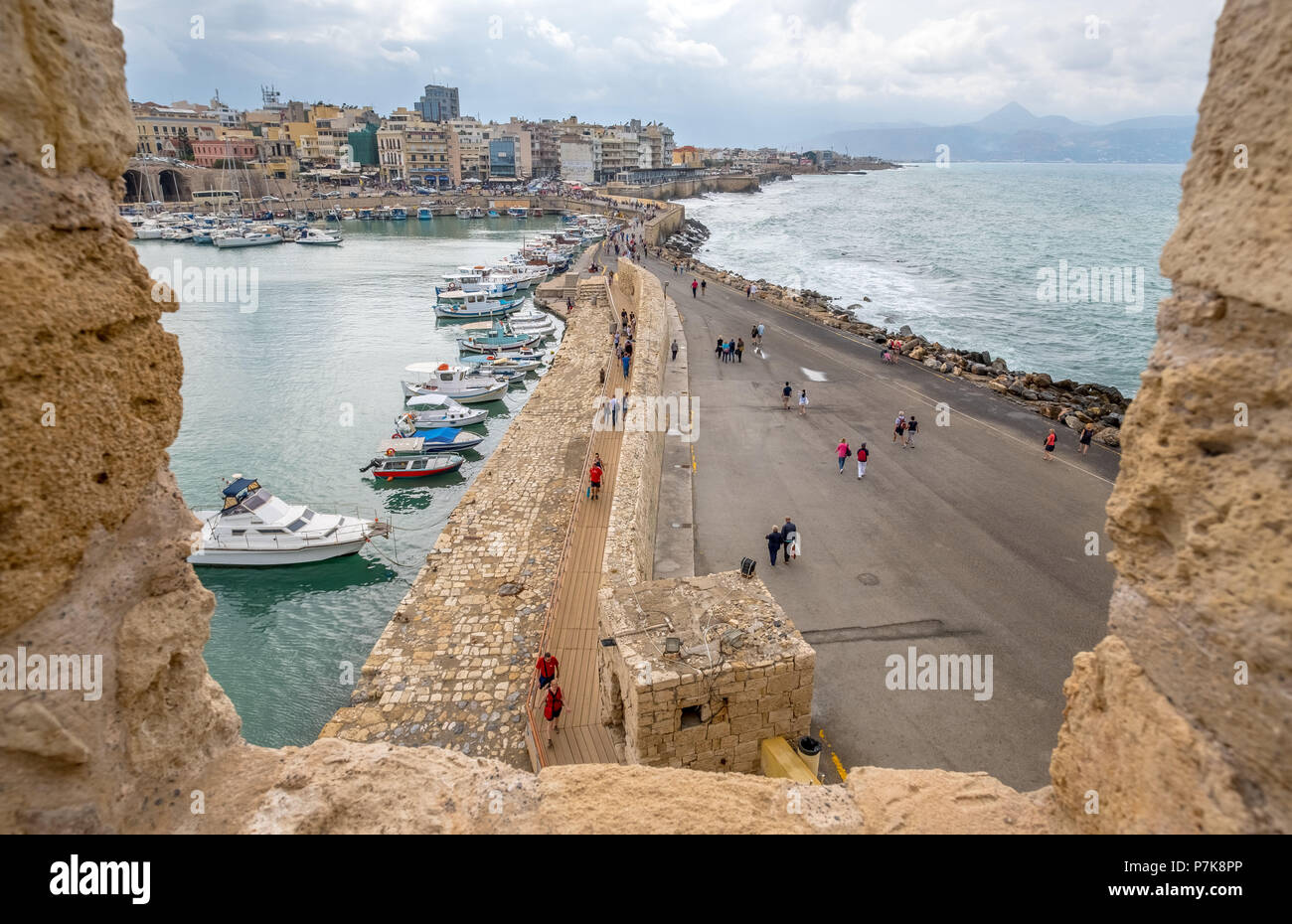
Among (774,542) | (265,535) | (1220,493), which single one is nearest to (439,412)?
(265,535)

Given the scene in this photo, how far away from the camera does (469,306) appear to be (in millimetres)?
45531

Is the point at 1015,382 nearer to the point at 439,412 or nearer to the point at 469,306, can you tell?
the point at 439,412

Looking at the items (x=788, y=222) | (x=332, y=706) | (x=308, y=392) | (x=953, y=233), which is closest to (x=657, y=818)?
(x=332, y=706)

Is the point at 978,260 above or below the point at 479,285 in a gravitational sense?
above

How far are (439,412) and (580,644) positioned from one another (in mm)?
17779

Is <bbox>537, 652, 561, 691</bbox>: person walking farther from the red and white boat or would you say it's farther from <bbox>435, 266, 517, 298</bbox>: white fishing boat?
<bbox>435, 266, 517, 298</bbox>: white fishing boat

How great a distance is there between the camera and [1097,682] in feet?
11.6

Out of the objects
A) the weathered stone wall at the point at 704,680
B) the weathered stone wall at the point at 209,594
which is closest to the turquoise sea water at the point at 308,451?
the weathered stone wall at the point at 704,680

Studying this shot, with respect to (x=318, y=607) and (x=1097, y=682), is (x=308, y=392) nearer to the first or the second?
(x=318, y=607)

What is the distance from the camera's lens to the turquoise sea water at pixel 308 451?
48.4 ft

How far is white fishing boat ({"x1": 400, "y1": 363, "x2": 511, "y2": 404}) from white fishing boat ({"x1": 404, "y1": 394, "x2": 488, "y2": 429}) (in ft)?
2.89

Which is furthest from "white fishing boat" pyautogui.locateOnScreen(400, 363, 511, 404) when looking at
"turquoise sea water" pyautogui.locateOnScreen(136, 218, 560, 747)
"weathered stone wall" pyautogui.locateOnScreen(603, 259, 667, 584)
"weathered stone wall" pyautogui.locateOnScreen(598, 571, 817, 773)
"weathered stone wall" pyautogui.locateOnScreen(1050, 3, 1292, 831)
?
"weathered stone wall" pyautogui.locateOnScreen(1050, 3, 1292, 831)

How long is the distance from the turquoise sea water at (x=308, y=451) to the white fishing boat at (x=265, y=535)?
1.31 feet

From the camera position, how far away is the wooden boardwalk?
32.4 ft
